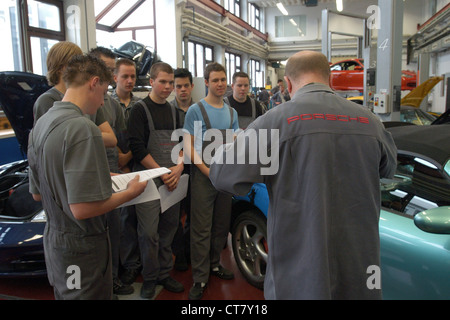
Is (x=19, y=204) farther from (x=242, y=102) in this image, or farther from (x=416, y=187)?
(x=416, y=187)

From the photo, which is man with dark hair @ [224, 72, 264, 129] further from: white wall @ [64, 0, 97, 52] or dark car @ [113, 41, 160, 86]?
white wall @ [64, 0, 97, 52]

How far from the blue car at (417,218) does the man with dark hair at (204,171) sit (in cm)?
40

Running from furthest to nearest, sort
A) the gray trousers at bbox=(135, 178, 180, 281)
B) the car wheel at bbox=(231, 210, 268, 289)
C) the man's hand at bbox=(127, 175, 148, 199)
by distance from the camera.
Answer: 1. the car wheel at bbox=(231, 210, 268, 289)
2. the gray trousers at bbox=(135, 178, 180, 281)
3. the man's hand at bbox=(127, 175, 148, 199)

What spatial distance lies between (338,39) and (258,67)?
5.16 meters

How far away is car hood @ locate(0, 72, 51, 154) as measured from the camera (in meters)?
3.19

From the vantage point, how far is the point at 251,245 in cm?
276

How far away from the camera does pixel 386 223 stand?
181 centimetres

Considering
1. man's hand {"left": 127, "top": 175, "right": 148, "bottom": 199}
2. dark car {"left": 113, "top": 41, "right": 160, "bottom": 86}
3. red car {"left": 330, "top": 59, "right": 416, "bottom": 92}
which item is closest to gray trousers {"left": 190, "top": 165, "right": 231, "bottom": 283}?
man's hand {"left": 127, "top": 175, "right": 148, "bottom": 199}

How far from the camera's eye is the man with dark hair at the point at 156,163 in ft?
8.42

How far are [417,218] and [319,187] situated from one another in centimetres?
60

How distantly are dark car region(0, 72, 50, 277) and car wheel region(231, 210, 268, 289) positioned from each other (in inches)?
57.4

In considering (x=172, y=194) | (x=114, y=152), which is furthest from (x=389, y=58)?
(x=114, y=152)

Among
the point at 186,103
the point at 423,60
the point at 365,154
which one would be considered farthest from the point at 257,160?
the point at 423,60

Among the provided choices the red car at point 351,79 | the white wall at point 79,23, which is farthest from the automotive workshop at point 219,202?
the red car at point 351,79
